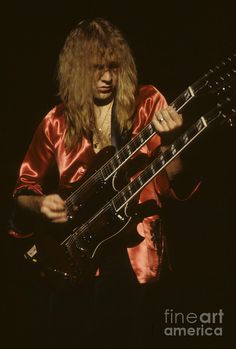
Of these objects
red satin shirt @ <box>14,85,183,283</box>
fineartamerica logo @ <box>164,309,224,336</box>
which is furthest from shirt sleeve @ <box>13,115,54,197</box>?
fineartamerica logo @ <box>164,309,224,336</box>

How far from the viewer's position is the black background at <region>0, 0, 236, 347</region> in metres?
2.20

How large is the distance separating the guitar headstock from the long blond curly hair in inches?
10.8

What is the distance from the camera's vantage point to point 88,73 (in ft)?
6.74

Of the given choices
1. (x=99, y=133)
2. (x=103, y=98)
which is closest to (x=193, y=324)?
(x=99, y=133)

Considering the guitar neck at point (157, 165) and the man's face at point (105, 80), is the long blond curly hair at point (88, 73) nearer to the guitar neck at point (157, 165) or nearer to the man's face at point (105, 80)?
the man's face at point (105, 80)

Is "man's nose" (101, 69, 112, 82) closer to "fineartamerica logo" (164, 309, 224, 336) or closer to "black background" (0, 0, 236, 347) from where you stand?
"black background" (0, 0, 236, 347)

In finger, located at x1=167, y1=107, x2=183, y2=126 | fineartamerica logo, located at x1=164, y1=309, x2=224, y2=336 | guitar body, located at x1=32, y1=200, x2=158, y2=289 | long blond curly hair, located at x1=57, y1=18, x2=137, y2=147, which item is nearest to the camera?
finger, located at x1=167, y1=107, x2=183, y2=126

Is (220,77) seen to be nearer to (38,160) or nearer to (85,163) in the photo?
(85,163)

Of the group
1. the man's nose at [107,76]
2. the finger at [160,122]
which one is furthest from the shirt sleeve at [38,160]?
the finger at [160,122]

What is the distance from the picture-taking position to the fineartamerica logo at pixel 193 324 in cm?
219

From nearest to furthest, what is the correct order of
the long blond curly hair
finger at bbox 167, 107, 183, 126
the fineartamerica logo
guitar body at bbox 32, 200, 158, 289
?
Answer: finger at bbox 167, 107, 183, 126, guitar body at bbox 32, 200, 158, 289, the long blond curly hair, the fineartamerica logo

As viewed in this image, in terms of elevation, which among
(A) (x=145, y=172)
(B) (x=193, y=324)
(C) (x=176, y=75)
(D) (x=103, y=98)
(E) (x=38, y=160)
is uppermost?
(C) (x=176, y=75)

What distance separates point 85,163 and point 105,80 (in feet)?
0.97

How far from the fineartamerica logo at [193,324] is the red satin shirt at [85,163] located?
0.45 m
